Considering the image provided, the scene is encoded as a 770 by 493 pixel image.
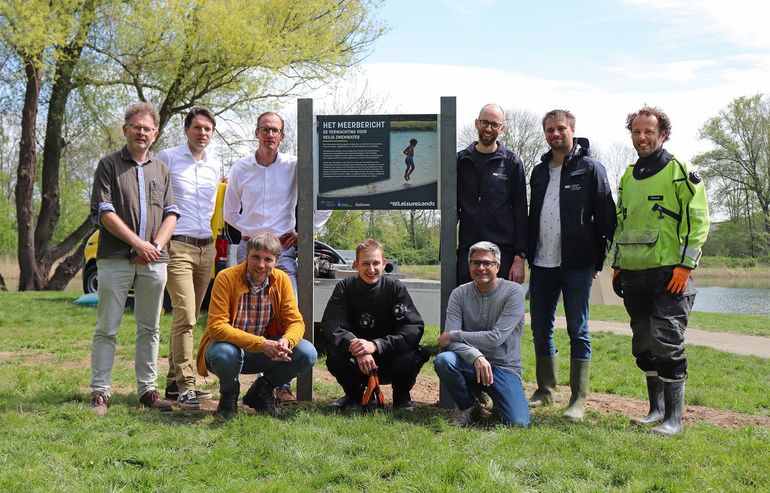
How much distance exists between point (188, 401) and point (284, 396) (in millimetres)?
730

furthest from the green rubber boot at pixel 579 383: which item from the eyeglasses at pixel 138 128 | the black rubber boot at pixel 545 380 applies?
the eyeglasses at pixel 138 128

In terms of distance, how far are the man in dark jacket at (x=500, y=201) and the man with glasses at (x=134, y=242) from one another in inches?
88.6

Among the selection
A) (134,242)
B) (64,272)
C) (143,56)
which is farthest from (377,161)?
(64,272)

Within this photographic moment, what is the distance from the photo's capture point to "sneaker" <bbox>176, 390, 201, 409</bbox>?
5.07m

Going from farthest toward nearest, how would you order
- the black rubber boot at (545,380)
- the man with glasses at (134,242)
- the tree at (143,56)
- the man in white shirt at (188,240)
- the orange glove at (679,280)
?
the tree at (143,56)
the black rubber boot at (545,380)
the man in white shirt at (188,240)
the man with glasses at (134,242)
the orange glove at (679,280)

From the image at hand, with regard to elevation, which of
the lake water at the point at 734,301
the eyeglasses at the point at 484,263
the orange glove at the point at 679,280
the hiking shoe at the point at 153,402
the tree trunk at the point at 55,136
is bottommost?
the lake water at the point at 734,301

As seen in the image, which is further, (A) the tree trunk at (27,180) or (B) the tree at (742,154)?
(B) the tree at (742,154)

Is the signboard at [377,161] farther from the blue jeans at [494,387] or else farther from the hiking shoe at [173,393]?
the hiking shoe at [173,393]

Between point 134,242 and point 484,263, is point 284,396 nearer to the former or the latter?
point 134,242

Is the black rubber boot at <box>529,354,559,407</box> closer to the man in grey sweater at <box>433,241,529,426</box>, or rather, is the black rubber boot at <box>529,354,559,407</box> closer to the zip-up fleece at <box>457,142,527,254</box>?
the man in grey sweater at <box>433,241,529,426</box>

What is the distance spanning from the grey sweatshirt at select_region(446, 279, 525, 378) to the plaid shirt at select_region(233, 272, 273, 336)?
4.24 ft

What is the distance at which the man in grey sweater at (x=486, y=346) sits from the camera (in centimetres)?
468

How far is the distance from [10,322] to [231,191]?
300 inches

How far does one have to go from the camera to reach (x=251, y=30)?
1700cm
